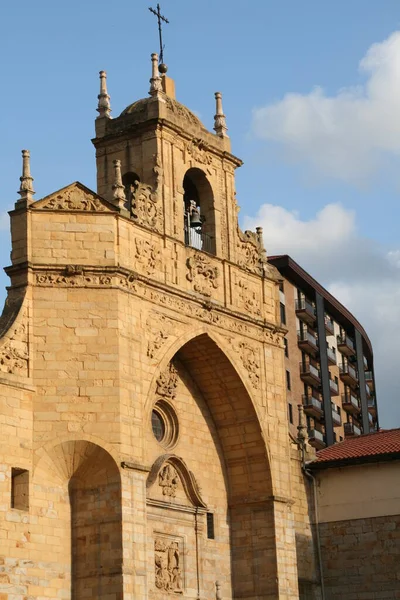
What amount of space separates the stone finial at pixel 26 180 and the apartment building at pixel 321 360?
34.6m

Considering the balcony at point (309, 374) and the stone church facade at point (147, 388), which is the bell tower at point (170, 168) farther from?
the balcony at point (309, 374)

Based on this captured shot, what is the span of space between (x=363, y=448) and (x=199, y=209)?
8.99 m

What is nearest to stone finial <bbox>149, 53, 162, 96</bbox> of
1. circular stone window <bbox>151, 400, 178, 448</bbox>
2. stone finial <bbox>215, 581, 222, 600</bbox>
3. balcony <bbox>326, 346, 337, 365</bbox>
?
circular stone window <bbox>151, 400, 178, 448</bbox>

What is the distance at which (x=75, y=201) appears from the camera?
30.0m

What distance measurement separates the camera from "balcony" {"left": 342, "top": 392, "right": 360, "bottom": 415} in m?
73.6

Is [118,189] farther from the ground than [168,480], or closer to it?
farther from the ground

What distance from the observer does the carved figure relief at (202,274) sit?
32.8 m

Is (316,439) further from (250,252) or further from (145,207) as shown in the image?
(145,207)

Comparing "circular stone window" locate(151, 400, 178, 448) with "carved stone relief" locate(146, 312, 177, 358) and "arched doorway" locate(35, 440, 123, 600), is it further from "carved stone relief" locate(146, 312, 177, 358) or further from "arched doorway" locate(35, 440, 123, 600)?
"arched doorway" locate(35, 440, 123, 600)

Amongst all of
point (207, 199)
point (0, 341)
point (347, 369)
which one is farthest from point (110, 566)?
point (347, 369)

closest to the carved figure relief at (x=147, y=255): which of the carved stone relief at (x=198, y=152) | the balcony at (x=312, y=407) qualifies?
the carved stone relief at (x=198, y=152)

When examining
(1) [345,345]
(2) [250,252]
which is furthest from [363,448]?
(1) [345,345]

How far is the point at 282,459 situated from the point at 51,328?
28.9 ft

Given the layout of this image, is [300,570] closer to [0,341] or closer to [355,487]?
[355,487]
